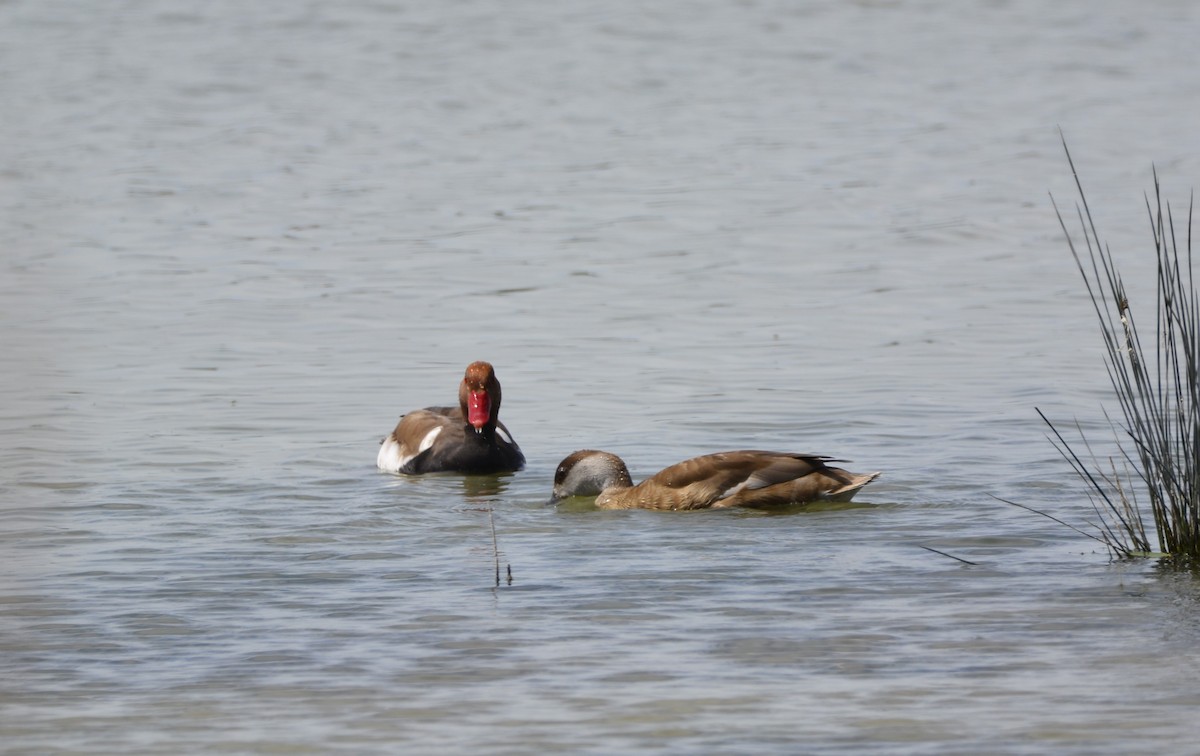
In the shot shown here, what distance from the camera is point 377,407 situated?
14.5 m

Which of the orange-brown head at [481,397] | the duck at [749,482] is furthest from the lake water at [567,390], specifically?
the orange-brown head at [481,397]

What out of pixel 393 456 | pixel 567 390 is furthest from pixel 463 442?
pixel 567 390

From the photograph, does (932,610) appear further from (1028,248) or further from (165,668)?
(1028,248)

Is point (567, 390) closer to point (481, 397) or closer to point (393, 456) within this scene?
point (481, 397)

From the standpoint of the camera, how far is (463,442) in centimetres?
1293

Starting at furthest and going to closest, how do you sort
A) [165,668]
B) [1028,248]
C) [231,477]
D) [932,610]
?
[1028,248]
[231,477]
[932,610]
[165,668]

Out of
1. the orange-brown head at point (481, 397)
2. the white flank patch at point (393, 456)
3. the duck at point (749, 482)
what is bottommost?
the duck at point (749, 482)

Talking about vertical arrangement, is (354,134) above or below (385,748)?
above

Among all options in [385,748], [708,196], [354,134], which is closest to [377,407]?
[385,748]

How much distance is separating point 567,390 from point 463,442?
210 centimetres

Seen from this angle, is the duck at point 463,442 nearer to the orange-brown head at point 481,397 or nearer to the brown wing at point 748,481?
the orange-brown head at point 481,397

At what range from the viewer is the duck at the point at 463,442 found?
498 inches

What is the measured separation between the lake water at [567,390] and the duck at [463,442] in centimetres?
24

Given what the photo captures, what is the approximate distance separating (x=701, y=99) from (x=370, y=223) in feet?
36.8
